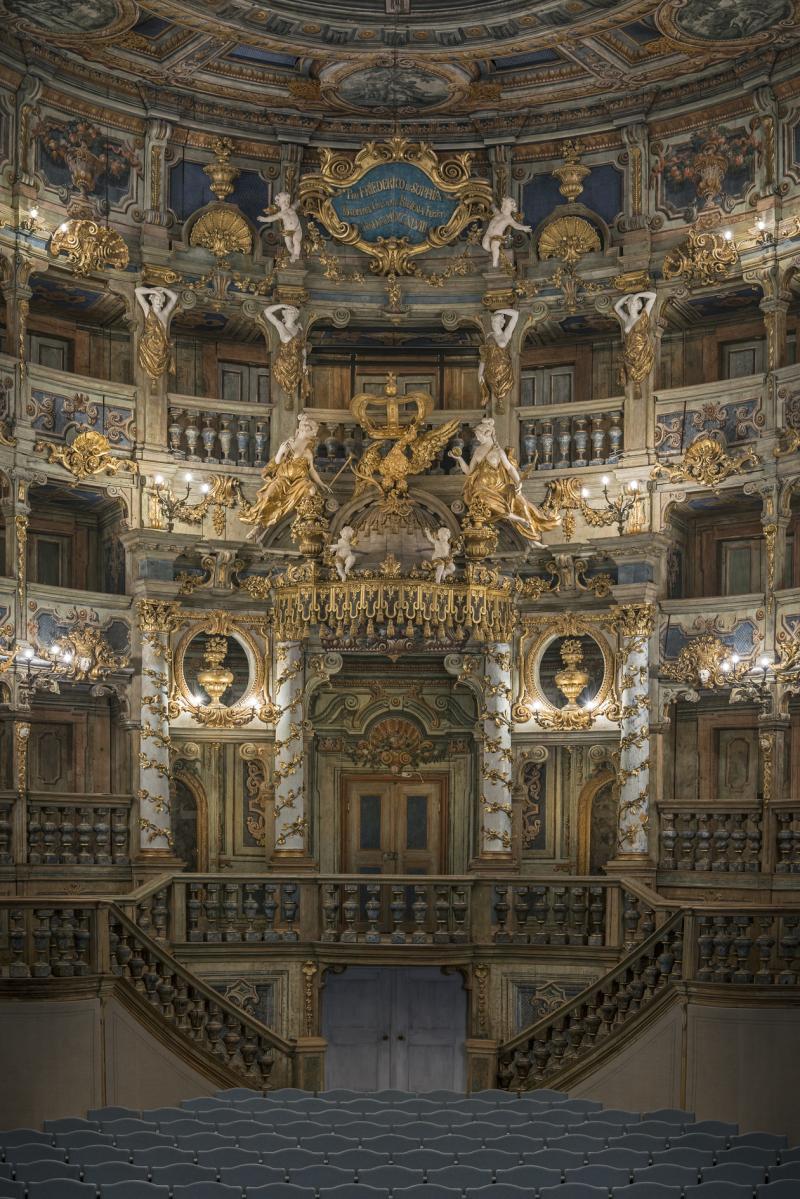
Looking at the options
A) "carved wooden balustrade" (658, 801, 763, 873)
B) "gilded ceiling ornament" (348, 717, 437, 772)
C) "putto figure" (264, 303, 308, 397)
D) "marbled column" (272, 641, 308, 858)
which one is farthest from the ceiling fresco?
"carved wooden balustrade" (658, 801, 763, 873)

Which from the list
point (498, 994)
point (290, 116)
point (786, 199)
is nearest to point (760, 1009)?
point (498, 994)

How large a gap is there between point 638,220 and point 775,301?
284 cm

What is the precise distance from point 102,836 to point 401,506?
6.87m

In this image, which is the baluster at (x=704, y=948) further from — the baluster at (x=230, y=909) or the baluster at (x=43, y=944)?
the baluster at (x=43, y=944)

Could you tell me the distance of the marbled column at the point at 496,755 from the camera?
29.1 meters

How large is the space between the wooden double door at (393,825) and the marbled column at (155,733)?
3206 millimetres

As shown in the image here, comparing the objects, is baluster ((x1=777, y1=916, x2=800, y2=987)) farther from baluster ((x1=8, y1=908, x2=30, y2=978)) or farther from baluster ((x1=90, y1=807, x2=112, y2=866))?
baluster ((x1=90, y1=807, x2=112, y2=866))

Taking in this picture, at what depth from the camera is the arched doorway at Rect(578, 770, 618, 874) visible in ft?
98.1

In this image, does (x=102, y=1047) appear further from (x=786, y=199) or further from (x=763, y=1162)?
(x=786, y=199)

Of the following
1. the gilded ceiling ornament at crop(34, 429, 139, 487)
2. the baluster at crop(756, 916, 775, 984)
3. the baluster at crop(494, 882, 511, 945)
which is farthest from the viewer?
the gilded ceiling ornament at crop(34, 429, 139, 487)

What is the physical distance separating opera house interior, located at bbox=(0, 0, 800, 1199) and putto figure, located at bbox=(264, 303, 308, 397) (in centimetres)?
6

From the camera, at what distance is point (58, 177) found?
29.0 metres

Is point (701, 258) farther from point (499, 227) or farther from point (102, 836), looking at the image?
point (102, 836)

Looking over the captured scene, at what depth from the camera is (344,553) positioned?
92.9 feet
